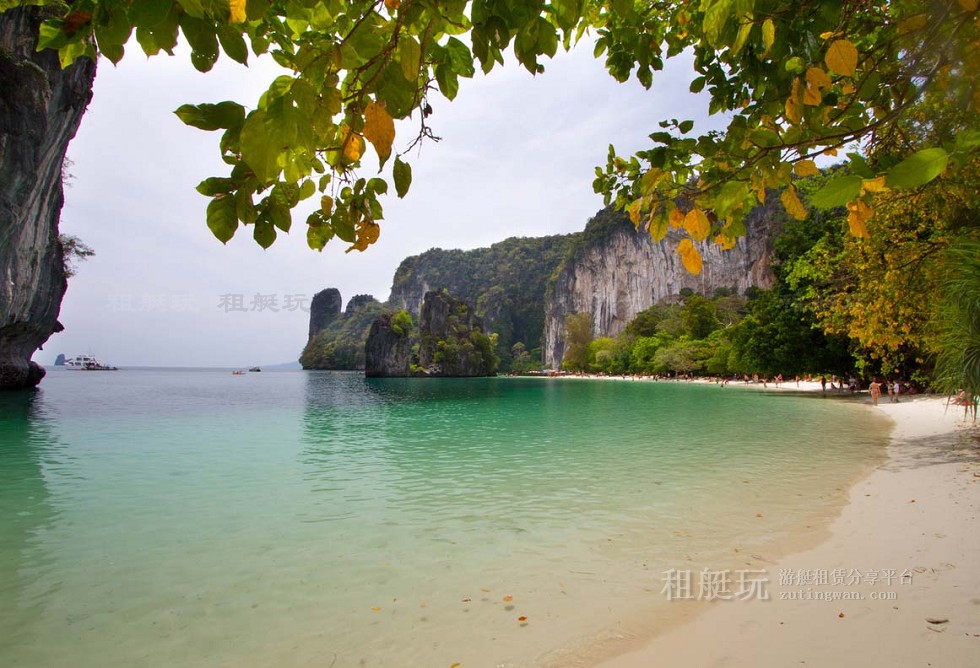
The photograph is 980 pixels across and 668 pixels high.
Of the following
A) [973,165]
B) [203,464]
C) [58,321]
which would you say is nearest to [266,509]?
[203,464]

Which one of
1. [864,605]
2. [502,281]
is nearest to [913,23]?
[864,605]

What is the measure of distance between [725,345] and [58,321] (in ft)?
211

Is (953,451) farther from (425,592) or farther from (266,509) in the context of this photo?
(266,509)

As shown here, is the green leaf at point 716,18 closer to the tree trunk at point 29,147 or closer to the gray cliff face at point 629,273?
the tree trunk at point 29,147

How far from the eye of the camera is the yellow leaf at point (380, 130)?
3.99ft

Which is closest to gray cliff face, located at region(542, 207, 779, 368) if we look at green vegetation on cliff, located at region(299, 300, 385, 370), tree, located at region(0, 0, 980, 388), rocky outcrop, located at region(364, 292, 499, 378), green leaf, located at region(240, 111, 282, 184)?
rocky outcrop, located at region(364, 292, 499, 378)

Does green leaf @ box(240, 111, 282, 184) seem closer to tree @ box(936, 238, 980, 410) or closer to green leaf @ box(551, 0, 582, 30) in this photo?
green leaf @ box(551, 0, 582, 30)

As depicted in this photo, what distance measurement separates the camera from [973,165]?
7.72 metres

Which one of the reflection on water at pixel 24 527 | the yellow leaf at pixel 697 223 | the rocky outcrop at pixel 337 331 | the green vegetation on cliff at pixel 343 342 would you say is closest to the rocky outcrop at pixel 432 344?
the green vegetation on cliff at pixel 343 342

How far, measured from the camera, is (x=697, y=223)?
5.47ft

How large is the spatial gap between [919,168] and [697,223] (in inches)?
25.5

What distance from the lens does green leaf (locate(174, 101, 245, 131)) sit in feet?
3.40

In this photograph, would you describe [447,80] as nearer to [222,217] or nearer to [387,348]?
[222,217]

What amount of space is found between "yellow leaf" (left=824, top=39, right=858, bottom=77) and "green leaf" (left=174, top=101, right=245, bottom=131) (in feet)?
5.44
